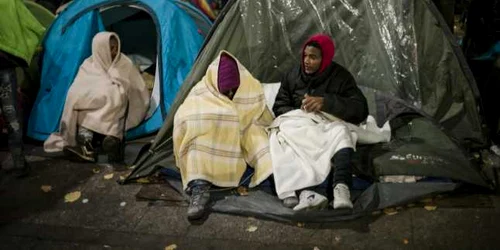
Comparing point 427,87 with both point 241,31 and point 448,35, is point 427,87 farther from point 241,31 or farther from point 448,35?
point 241,31

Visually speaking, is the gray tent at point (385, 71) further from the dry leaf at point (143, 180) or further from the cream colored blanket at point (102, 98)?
the cream colored blanket at point (102, 98)

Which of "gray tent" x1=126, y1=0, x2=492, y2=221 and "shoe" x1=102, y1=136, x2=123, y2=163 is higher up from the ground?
"gray tent" x1=126, y1=0, x2=492, y2=221

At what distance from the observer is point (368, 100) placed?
4.55 m

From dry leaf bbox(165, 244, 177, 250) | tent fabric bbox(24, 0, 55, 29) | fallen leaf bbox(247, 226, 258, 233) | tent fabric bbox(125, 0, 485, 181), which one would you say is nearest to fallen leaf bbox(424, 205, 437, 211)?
tent fabric bbox(125, 0, 485, 181)

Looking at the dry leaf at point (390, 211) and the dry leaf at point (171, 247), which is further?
the dry leaf at point (390, 211)

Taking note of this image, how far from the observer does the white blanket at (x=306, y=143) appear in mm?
3742

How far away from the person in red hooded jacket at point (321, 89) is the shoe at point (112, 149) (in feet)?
4.78

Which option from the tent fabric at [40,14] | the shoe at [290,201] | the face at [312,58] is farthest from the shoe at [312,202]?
the tent fabric at [40,14]

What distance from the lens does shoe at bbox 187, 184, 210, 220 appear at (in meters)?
3.74

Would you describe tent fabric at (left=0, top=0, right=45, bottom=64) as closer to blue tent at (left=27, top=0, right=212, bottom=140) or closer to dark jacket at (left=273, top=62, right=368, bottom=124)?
blue tent at (left=27, top=0, right=212, bottom=140)

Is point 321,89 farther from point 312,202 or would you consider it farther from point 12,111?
point 12,111

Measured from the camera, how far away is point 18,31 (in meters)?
4.79

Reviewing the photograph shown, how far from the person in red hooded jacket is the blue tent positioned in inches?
54.7

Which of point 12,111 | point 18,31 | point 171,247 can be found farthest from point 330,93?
point 18,31
